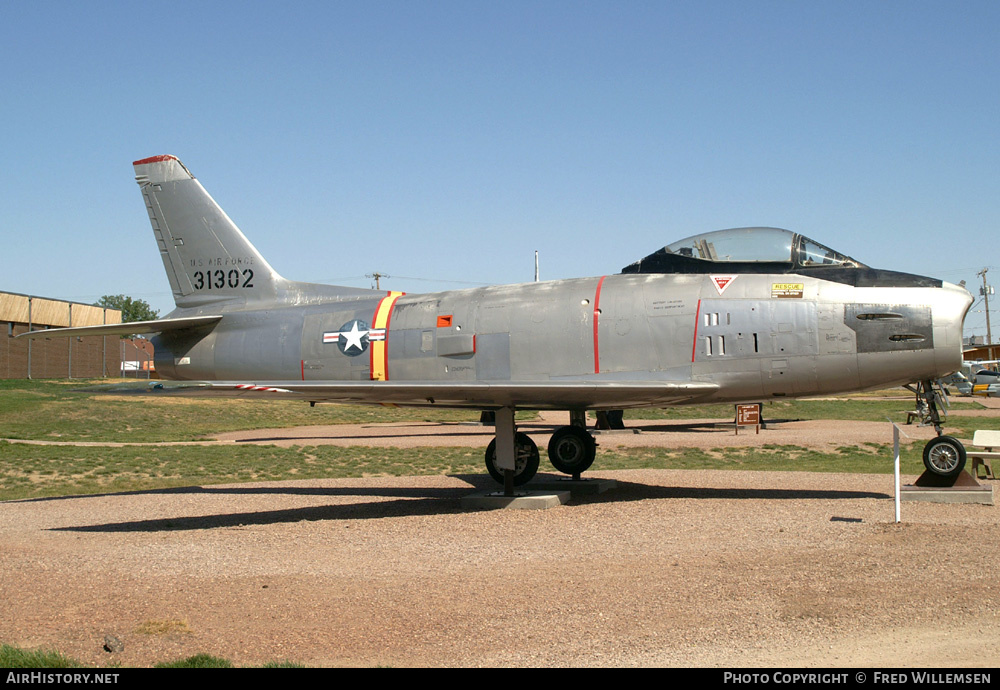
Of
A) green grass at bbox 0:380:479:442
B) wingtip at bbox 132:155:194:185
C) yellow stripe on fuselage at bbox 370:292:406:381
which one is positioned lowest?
green grass at bbox 0:380:479:442

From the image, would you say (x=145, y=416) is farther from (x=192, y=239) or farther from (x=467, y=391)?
(x=467, y=391)

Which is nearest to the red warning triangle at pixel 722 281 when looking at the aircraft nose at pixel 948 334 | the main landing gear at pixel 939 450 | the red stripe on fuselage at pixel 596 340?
the red stripe on fuselage at pixel 596 340

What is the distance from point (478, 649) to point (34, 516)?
31.9ft

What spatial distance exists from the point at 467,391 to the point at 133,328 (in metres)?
6.43

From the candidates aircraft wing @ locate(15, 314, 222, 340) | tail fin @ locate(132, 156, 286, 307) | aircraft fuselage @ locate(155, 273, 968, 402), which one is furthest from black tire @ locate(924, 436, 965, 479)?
aircraft wing @ locate(15, 314, 222, 340)

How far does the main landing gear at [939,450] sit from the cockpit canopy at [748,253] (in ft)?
6.77

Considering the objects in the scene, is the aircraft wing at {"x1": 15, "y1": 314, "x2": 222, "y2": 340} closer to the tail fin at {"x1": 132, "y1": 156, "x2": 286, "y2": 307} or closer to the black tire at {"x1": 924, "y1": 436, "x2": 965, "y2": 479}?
the tail fin at {"x1": 132, "y1": 156, "x2": 286, "y2": 307}

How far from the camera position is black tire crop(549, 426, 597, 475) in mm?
15203

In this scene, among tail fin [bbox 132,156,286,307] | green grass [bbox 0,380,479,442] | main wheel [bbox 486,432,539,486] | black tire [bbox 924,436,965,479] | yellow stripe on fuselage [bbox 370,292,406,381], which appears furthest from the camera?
green grass [bbox 0,380,479,442]

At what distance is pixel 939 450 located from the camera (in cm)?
1198

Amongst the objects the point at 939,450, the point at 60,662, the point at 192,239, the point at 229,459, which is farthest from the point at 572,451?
the point at 229,459

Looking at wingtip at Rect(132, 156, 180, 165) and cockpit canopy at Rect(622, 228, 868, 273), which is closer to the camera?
cockpit canopy at Rect(622, 228, 868, 273)

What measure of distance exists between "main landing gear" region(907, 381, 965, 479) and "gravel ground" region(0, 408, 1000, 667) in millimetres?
721
